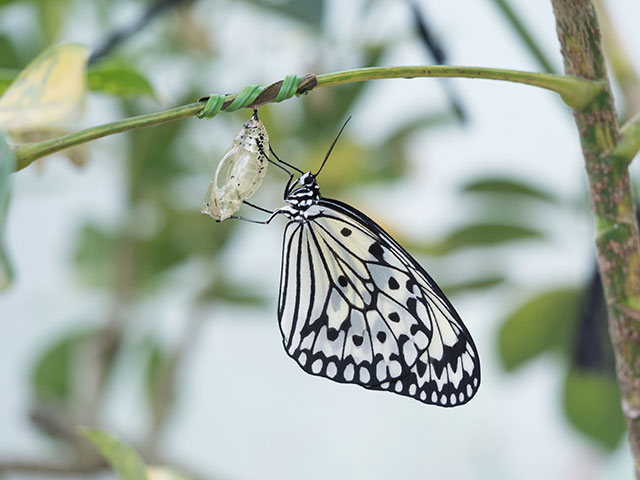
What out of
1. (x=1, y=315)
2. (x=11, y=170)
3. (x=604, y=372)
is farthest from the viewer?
(x=1, y=315)

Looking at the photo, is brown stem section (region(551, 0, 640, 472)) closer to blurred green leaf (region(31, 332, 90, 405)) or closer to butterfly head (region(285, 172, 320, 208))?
butterfly head (region(285, 172, 320, 208))

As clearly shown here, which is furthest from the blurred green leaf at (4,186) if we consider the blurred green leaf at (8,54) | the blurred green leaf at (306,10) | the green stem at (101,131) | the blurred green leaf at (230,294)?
the blurred green leaf at (230,294)

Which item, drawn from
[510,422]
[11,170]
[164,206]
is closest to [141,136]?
[164,206]

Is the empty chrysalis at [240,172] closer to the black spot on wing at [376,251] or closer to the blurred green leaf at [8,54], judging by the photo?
the black spot on wing at [376,251]

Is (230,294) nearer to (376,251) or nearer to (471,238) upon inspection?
(471,238)

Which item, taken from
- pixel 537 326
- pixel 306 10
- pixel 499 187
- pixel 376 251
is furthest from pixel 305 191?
pixel 537 326

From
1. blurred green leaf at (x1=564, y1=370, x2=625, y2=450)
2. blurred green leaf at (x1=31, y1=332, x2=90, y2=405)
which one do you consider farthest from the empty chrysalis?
blurred green leaf at (x1=31, y1=332, x2=90, y2=405)

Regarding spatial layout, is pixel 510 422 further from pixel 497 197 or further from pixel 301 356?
pixel 301 356
